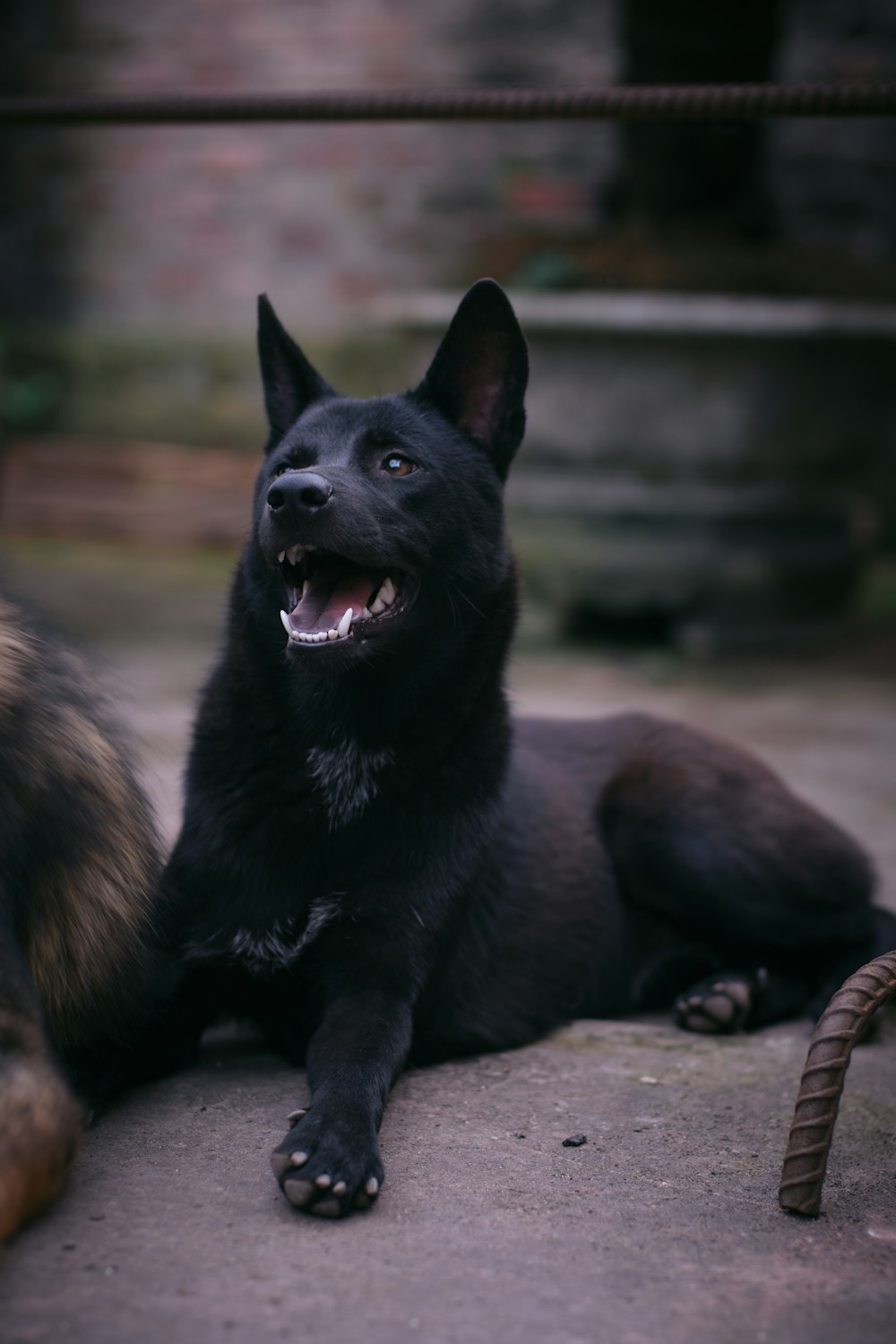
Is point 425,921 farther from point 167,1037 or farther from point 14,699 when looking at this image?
point 14,699

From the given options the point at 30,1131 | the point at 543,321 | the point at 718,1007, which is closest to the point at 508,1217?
the point at 30,1131

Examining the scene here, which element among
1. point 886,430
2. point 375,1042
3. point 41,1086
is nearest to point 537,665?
point 886,430

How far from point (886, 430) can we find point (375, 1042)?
4.78 meters

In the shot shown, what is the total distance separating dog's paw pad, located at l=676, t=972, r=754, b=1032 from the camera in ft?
8.17

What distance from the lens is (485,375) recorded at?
7.86 ft

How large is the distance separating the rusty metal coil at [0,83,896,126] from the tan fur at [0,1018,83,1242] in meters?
1.85

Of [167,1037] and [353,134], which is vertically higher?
[353,134]

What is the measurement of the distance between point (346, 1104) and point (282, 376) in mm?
1335

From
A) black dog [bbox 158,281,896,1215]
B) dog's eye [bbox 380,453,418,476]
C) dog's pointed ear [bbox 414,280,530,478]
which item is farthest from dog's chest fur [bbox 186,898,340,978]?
dog's pointed ear [bbox 414,280,530,478]

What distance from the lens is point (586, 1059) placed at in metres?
2.29

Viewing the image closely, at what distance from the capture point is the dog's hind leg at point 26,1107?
1.50 m

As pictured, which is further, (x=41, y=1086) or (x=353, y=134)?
(x=353, y=134)

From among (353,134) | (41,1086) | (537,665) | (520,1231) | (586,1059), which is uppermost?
(353,134)

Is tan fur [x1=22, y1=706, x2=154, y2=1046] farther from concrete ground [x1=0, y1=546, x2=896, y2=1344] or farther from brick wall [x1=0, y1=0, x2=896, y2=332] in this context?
brick wall [x1=0, y1=0, x2=896, y2=332]
